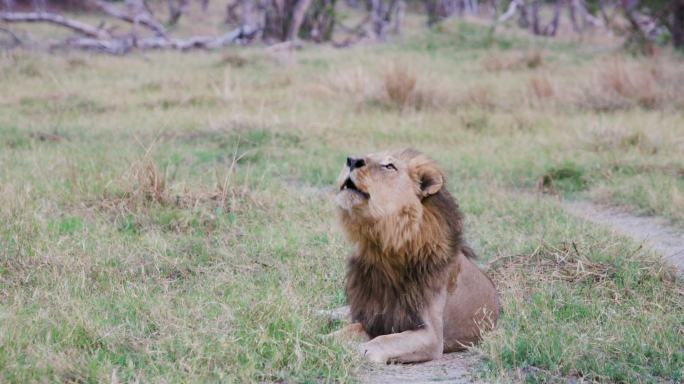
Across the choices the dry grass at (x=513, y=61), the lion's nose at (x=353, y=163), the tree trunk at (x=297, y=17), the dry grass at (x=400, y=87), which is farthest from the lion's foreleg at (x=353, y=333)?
the tree trunk at (x=297, y=17)

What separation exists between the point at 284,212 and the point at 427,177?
2583 mm

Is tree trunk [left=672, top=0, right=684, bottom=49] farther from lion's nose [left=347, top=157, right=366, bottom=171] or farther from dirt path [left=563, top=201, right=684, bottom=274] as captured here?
lion's nose [left=347, top=157, right=366, bottom=171]

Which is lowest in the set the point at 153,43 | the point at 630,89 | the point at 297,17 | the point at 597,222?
the point at 153,43

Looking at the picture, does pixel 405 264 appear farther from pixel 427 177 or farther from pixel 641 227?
pixel 641 227

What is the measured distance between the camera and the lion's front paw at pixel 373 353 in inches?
151

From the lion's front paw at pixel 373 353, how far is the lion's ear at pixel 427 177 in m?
0.69

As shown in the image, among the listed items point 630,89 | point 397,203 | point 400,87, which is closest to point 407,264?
point 397,203

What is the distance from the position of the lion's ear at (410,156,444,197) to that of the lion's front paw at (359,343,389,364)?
2.26 ft

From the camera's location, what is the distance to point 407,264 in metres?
4.14

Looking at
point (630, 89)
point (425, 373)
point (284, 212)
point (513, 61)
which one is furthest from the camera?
point (513, 61)

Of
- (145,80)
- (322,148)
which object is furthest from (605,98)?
(145,80)

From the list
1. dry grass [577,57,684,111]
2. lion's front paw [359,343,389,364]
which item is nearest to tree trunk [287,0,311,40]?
dry grass [577,57,684,111]

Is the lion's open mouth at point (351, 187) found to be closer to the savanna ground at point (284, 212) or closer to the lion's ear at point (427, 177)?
the lion's ear at point (427, 177)

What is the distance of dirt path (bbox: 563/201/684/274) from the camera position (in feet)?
19.5
